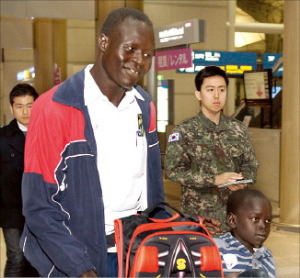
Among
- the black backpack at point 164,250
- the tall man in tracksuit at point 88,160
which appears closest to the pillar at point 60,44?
the tall man in tracksuit at point 88,160

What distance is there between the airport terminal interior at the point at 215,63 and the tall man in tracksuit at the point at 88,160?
91.4 inches

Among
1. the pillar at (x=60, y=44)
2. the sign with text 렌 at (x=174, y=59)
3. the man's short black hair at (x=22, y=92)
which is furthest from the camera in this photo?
the pillar at (x=60, y=44)

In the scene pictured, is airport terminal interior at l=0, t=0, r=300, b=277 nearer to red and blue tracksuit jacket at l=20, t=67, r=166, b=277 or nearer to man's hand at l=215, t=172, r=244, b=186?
man's hand at l=215, t=172, r=244, b=186

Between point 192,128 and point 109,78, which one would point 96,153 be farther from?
point 192,128

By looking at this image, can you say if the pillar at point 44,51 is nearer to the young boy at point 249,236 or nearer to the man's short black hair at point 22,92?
the man's short black hair at point 22,92

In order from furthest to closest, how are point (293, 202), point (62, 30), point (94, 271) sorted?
point (62, 30) < point (293, 202) < point (94, 271)

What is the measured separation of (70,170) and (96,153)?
0.10 metres

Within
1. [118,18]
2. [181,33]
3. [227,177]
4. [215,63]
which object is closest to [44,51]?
[215,63]

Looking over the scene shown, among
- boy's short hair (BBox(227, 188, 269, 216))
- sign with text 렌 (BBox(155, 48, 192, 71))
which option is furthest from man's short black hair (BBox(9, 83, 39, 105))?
sign with text 렌 (BBox(155, 48, 192, 71))

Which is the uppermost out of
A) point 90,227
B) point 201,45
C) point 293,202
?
point 201,45

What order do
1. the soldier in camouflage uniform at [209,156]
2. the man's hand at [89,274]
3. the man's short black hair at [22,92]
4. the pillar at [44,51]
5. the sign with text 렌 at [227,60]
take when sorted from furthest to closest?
the pillar at [44,51] → the sign with text 렌 at [227,60] → the man's short black hair at [22,92] → the soldier in camouflage uniform at [209,156] → the man's hand at [89,274]

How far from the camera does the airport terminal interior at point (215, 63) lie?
289 inches

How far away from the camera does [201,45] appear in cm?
1252

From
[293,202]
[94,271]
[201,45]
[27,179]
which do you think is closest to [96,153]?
[27,179]
